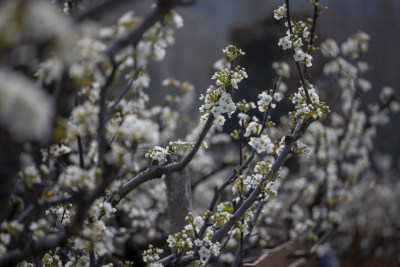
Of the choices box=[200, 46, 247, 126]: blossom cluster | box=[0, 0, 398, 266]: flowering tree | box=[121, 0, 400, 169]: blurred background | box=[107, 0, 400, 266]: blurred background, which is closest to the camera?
box=[0, 0, 398, 266]: flowering tree

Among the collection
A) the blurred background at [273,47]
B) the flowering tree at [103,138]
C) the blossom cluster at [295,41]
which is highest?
the blurred background at [273,47]

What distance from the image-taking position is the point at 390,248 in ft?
28.7

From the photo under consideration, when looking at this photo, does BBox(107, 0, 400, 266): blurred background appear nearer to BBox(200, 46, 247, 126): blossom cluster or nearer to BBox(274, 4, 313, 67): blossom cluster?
BBox(274, 4, 313, 67): blossom cluster

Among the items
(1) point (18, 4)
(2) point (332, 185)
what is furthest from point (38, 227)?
(2) point (332, 185)

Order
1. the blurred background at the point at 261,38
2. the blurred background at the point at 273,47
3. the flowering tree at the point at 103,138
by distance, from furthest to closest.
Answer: the blurred background at the point at 261,38, the blurred background at the point at 273,47, the flowering tree at the point at 103,138

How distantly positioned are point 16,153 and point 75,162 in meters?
2.86

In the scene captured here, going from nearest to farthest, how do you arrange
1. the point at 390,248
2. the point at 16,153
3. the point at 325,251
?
1. the point at 16,153
2. the point at 325,251
3. the point at 390,248

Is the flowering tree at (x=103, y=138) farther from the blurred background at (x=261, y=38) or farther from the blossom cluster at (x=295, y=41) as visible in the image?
the blurred background at (x=261, y=38)

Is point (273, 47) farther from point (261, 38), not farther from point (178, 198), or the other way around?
point (178, 198)

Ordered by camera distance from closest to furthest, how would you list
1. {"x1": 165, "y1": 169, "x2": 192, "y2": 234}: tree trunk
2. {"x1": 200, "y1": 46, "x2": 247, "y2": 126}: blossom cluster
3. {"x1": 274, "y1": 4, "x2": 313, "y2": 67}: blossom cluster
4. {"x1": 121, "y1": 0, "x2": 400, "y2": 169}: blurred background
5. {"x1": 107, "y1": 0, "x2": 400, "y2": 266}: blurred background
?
{"x1": 200, "y1": 46, "x2": 247, "y2": 126}: blossom cluster, {"x1": 274, "y1": 4, "x2": 313, "y2": 67}: blossom cluster, {"x1": 165, "y1": 169, "x2": 192, "y2": 234}: tree trunk, {"x1": 107, "y1": 0, "x2": 400, "y2": 266}: blurred background, {"x1": 121, "y1": 0, "x2": 400, "y2": 169}: blurred background

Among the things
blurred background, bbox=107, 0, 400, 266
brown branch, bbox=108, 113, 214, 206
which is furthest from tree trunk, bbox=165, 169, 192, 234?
blurred background, bbox=107, 0, 400, 266

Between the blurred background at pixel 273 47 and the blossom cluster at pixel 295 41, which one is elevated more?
the blurred background at pixel 273 47

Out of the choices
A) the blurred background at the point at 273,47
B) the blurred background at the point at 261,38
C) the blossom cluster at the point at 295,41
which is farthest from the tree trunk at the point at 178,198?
the blurred background at the point at 261,38

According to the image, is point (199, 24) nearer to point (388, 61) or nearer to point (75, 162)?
point (388, 61)
